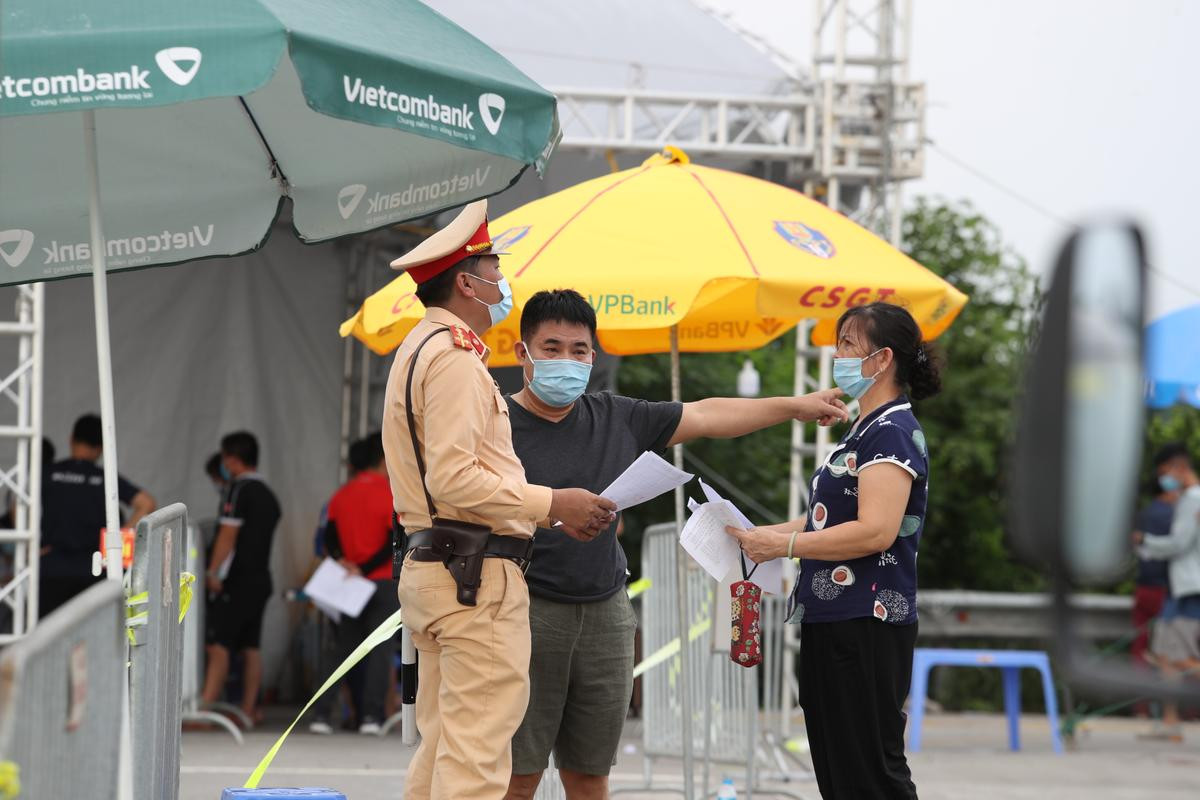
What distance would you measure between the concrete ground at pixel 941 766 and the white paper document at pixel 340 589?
0.83 metres

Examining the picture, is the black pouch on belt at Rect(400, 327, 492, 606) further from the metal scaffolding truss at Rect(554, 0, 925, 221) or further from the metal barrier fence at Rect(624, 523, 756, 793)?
the metal scaffolding truss at Rect(554, 0, 925, 221)

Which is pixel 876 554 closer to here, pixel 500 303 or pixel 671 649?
pixel 500 303

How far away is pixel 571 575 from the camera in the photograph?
4438mm

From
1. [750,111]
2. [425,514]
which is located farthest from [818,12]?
[425,514]

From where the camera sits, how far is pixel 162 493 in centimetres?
1112

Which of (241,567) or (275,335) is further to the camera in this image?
(275,335)

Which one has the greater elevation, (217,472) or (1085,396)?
(1085,396)

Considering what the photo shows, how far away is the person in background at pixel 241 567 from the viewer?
9773 mm

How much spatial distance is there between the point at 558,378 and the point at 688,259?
1.25 metres

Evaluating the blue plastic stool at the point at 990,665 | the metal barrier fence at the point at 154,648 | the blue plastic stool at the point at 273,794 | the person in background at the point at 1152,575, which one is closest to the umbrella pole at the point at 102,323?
the metal barrier fence at the point at 154,648

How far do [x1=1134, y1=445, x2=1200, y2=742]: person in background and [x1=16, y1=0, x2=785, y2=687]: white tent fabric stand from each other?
8.82m

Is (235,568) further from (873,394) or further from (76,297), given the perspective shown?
(873,394)

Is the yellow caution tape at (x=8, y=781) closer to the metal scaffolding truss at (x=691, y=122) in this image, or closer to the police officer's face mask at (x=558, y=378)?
the police officer's face mask at (x=558, y=378)

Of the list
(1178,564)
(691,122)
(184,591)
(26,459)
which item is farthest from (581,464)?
(691,122)
